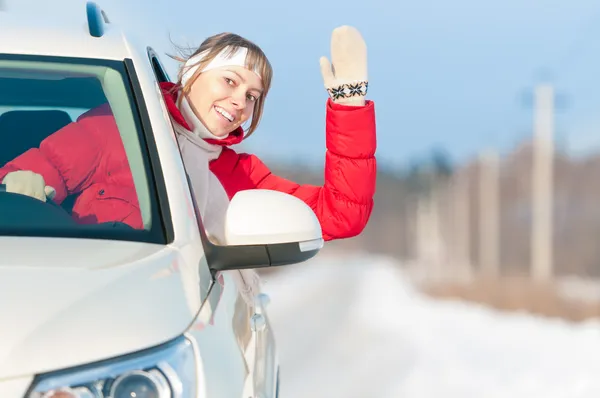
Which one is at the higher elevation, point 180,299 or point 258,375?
point 180,299

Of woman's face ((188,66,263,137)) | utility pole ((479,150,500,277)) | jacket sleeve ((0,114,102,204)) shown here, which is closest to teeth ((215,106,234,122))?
woman's face ((188,66,263,137))

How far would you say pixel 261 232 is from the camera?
2482mm

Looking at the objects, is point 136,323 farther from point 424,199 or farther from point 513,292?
point 424,199

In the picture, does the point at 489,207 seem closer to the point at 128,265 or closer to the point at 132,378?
the point at 128,265

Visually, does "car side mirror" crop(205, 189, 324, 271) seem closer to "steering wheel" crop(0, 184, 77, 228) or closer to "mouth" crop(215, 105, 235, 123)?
"steering wheel" crop(0, 184, 77, 228)

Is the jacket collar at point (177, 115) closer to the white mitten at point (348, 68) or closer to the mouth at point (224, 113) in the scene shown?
the mouth at point (224, 113)

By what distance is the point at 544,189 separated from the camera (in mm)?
38062

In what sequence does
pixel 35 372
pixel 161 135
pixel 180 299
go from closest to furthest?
pixel 35 372 < pixel 180 299 < pixel 161 135

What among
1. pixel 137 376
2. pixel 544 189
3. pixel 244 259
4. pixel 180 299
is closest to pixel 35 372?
pixel 137 376

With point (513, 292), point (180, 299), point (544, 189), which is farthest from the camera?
point (544, 189)

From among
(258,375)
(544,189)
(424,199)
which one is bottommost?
(424,199)

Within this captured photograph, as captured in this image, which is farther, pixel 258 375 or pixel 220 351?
pixel 258 375

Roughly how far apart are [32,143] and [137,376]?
157 cm

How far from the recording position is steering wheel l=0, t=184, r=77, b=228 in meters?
2.51
